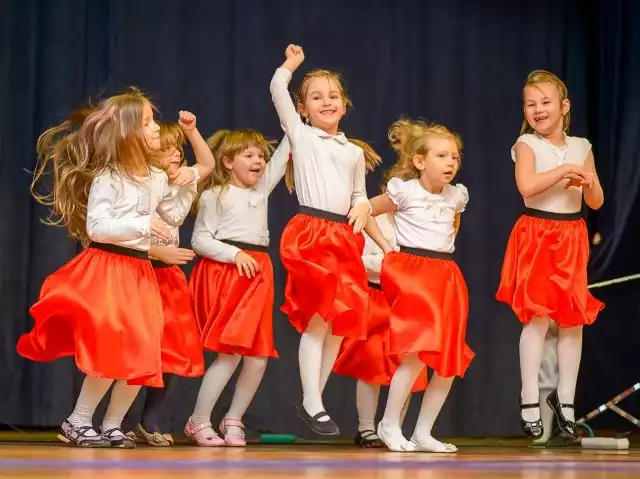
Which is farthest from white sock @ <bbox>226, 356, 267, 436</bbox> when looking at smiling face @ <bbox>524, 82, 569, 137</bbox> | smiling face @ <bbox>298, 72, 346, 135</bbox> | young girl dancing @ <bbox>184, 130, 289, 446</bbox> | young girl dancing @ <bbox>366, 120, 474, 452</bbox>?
smiling face @ <bbox>524, 82, 569, 137</bbox>

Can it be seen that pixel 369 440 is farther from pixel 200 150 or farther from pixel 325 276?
pixel 200 150

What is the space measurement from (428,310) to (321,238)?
1.40 ft

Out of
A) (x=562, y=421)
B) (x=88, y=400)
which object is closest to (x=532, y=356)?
(x=562, y=421)

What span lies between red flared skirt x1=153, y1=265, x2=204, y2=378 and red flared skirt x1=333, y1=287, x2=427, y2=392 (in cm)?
55

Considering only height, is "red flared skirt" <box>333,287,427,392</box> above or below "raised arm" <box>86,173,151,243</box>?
below

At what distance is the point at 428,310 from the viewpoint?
361 centimetres

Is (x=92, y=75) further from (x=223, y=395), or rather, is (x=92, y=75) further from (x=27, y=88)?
(x=223, y=395)

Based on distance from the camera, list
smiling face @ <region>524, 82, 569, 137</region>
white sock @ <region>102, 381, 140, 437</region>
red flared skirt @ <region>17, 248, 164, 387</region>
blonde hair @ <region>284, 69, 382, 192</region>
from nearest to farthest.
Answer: red flared skirt @ <region>17, 248, 164, 387</region>, white sock @ <region>102, 381, 140, 437</region>, blonde hair @ <region>284, 69, 382, 192</region>, smiling face @ <region>524, 82, 569, 137</region>

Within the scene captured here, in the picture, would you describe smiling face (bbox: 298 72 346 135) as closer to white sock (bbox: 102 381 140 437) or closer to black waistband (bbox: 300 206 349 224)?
black waistband (bbox: 300 206 349 224)

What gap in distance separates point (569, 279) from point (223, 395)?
5.32 ft

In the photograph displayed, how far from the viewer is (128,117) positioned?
141 inches

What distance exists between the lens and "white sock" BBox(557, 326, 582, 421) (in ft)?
13.4

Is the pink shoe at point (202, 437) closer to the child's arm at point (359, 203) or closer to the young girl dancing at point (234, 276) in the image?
the young girl dancing at point (234, 276)

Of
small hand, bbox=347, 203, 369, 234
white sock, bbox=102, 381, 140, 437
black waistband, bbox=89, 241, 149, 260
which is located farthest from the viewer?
small hand, bbox=347, 203, 369, 234
